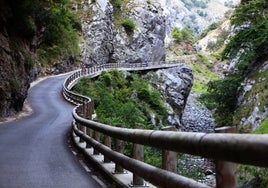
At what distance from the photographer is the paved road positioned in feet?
29.8

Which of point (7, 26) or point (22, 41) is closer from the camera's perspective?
point (7, 26)

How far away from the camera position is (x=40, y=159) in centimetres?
1251

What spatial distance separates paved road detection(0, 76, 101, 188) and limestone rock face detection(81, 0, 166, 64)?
50.4 m

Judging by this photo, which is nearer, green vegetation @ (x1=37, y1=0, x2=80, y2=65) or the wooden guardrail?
the wooden guardrail

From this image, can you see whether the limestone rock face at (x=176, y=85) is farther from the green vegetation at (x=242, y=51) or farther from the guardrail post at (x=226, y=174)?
the guardrail post at (x=226, y=174)

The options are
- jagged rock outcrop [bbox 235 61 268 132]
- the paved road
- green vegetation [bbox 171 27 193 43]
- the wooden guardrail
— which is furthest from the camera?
green vegetation [bbox 171 27 193 43]

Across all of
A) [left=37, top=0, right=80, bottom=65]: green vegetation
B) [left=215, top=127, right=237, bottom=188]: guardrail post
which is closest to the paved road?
[left=215, top=127, right=237, bottom=188]: guardrail post

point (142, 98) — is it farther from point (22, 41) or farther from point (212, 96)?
point (22, 41)

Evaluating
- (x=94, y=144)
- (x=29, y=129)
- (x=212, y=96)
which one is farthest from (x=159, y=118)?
(x=94, y=144)

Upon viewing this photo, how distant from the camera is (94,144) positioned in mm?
10836

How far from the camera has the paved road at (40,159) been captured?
9.07 m

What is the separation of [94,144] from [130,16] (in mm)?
78647

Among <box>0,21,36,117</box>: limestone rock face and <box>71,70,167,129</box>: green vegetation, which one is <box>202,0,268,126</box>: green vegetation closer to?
<box>71,70,167,129</box>: green vegetation

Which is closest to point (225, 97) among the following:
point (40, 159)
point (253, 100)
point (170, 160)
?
point (253, 100)
